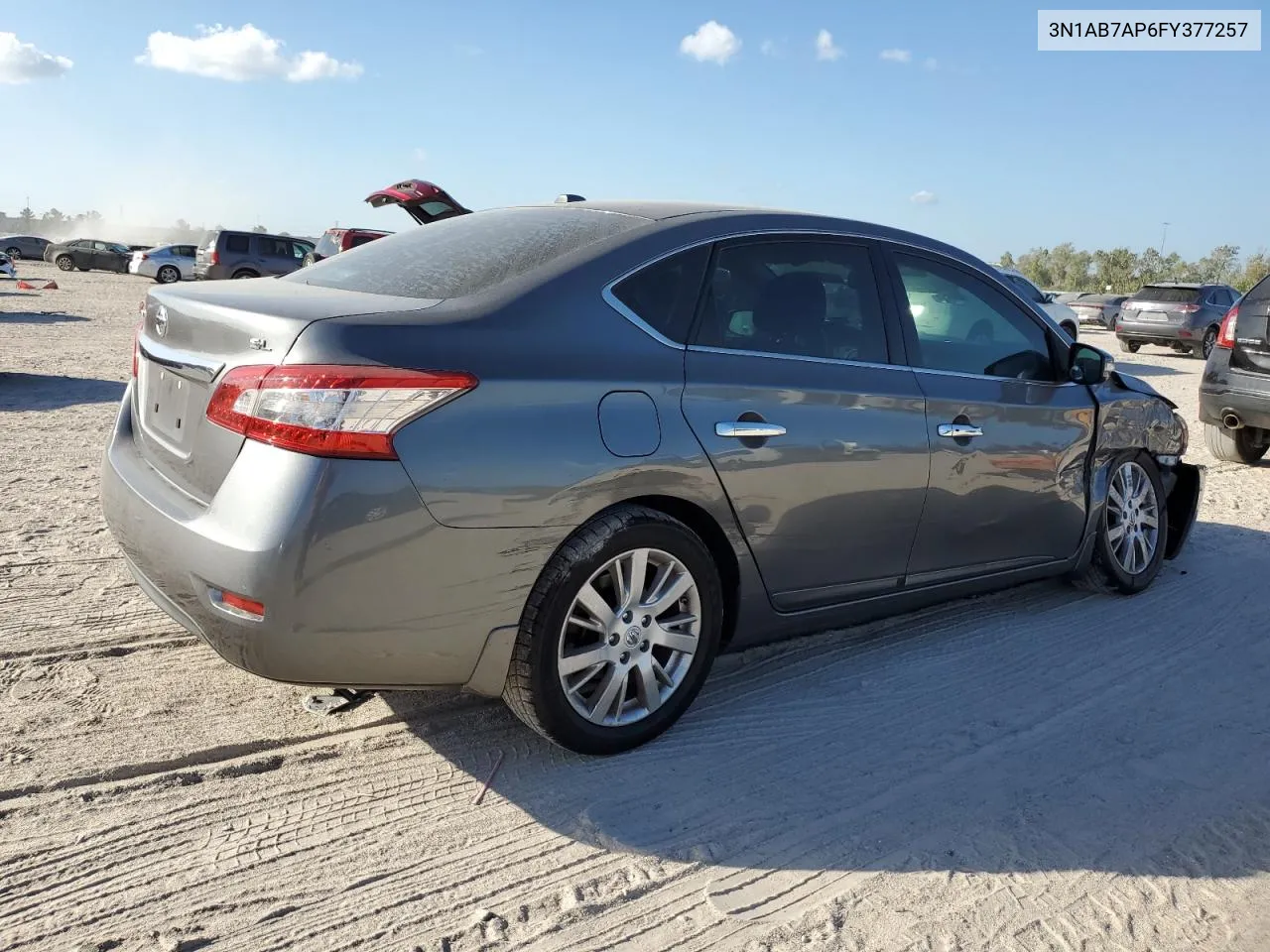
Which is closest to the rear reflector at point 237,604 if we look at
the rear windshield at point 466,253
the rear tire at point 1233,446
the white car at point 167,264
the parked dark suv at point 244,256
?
the rear windshield at point 466,253

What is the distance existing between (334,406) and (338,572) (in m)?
0.42

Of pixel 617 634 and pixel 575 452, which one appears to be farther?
pixel 617 634

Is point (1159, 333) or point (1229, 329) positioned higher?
point (1229, 329)

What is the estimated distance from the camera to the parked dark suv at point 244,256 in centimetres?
2630

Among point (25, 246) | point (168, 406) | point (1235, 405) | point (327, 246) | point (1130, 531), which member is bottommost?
point (1130, 531)

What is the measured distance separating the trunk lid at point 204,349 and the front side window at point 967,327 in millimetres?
1995

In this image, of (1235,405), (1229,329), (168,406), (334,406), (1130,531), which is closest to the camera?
(334,406)

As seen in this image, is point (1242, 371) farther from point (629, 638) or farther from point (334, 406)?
point (334, 406)

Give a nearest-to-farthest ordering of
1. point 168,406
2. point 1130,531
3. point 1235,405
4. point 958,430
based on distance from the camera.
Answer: point 168,406 → point 958,430 → point 1130,531 → point 1235,405

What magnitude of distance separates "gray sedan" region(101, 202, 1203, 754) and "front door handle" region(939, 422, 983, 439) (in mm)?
13

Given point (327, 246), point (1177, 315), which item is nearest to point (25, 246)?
point (327, 246)

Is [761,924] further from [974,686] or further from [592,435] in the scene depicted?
[974,686]

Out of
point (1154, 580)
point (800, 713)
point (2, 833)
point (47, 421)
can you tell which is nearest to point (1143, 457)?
point (1154, 580)

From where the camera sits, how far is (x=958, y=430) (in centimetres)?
408
